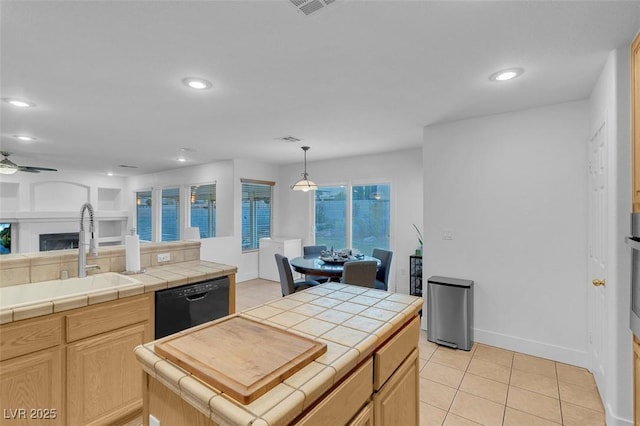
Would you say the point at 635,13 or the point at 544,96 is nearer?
the point at 635,13

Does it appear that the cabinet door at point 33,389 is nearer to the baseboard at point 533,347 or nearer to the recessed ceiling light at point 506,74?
the recessed ceiling light at point 506,74

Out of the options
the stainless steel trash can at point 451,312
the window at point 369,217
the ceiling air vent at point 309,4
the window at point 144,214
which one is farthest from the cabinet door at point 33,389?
the window at point 144,214

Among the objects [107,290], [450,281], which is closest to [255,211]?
[450,281]

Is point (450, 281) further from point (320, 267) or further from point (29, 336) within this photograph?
point (29, 336)

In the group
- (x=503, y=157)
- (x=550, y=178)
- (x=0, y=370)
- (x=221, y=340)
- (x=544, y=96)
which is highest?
(x=544, y=96)

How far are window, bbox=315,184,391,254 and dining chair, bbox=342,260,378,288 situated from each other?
2.01m

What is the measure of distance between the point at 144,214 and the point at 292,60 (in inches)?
314

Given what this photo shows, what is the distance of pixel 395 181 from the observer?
5.23 meters

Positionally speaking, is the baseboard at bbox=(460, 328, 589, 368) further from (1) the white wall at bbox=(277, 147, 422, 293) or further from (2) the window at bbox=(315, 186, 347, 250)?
(2) the window at bbox=(315, 186, 347, 250)

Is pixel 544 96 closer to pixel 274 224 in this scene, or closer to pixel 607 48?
pixel 607 48

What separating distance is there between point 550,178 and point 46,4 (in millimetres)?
3894

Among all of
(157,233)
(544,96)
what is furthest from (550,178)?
(157,233)

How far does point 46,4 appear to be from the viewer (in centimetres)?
148

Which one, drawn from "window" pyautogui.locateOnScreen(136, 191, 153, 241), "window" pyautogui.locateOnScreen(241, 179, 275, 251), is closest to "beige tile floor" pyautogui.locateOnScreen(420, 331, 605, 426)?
"window" pyautogui.locateOnScreen(241, 179, 275, 251)
